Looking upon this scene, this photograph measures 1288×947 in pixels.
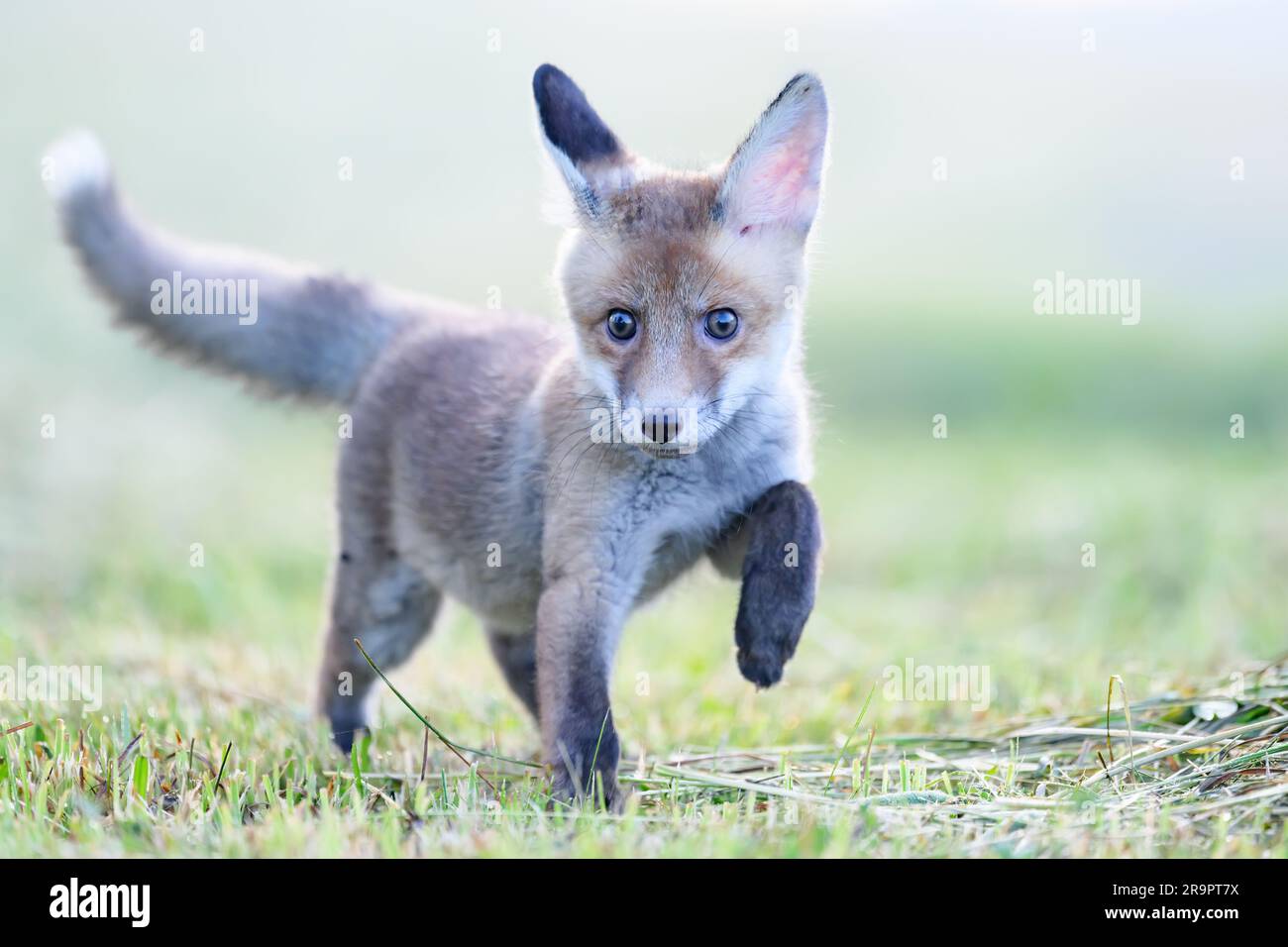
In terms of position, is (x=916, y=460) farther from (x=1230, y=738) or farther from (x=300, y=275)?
(x=1230, y=738)

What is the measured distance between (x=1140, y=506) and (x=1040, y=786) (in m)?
5.80

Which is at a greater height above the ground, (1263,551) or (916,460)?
(916,460)

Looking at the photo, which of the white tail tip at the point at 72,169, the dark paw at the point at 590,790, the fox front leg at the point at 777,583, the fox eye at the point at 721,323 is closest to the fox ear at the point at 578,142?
the fox eye at the point at 721,323

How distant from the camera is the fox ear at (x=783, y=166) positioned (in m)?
4.32

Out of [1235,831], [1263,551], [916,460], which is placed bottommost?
[1235,831]

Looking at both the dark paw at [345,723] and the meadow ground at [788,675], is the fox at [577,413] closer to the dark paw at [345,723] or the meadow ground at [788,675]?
the dark paw at [345,723]

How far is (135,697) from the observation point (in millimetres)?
5289

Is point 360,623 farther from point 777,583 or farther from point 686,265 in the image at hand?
point 686,265

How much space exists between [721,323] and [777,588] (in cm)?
84

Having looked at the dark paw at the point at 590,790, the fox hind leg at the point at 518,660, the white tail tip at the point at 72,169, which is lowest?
the dark paw at the point at 590,790

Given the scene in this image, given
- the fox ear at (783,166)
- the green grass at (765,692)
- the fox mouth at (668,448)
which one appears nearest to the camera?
the green grass at (765,692)

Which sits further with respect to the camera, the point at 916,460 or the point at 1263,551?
the point at 916,460

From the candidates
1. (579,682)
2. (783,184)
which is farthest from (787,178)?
(579,682)
